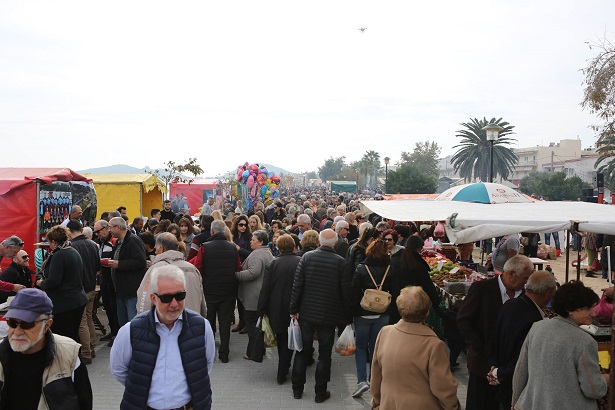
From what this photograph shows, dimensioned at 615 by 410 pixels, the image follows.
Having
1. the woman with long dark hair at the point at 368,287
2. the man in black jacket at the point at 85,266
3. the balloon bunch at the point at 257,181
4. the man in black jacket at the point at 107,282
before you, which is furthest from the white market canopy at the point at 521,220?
the balloon bunch at the point at 257,181

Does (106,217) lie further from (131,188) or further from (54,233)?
(131,188)

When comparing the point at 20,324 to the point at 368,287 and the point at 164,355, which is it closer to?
the point at 164,355

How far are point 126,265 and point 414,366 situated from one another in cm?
510

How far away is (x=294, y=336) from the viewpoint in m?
6.73

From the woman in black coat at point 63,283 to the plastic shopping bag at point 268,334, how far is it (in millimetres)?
2213

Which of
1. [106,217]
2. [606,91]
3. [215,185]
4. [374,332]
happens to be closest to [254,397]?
[374,332]

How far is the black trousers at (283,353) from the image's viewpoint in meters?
7.29

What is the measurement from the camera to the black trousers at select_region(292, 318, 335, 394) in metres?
6.68

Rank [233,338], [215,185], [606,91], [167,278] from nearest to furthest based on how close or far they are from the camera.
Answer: [167,278]
[233,338]
[606,91]
[215,185]

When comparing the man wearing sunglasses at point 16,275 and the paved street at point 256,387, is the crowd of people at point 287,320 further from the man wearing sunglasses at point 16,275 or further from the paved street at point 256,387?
the paved street at point 256,387

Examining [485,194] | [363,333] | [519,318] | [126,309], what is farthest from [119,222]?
[485,194]

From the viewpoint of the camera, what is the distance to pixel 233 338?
31.2 feet

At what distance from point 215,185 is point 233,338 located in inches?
773

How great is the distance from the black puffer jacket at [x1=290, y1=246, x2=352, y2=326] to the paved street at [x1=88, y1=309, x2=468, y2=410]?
0.93 meters
